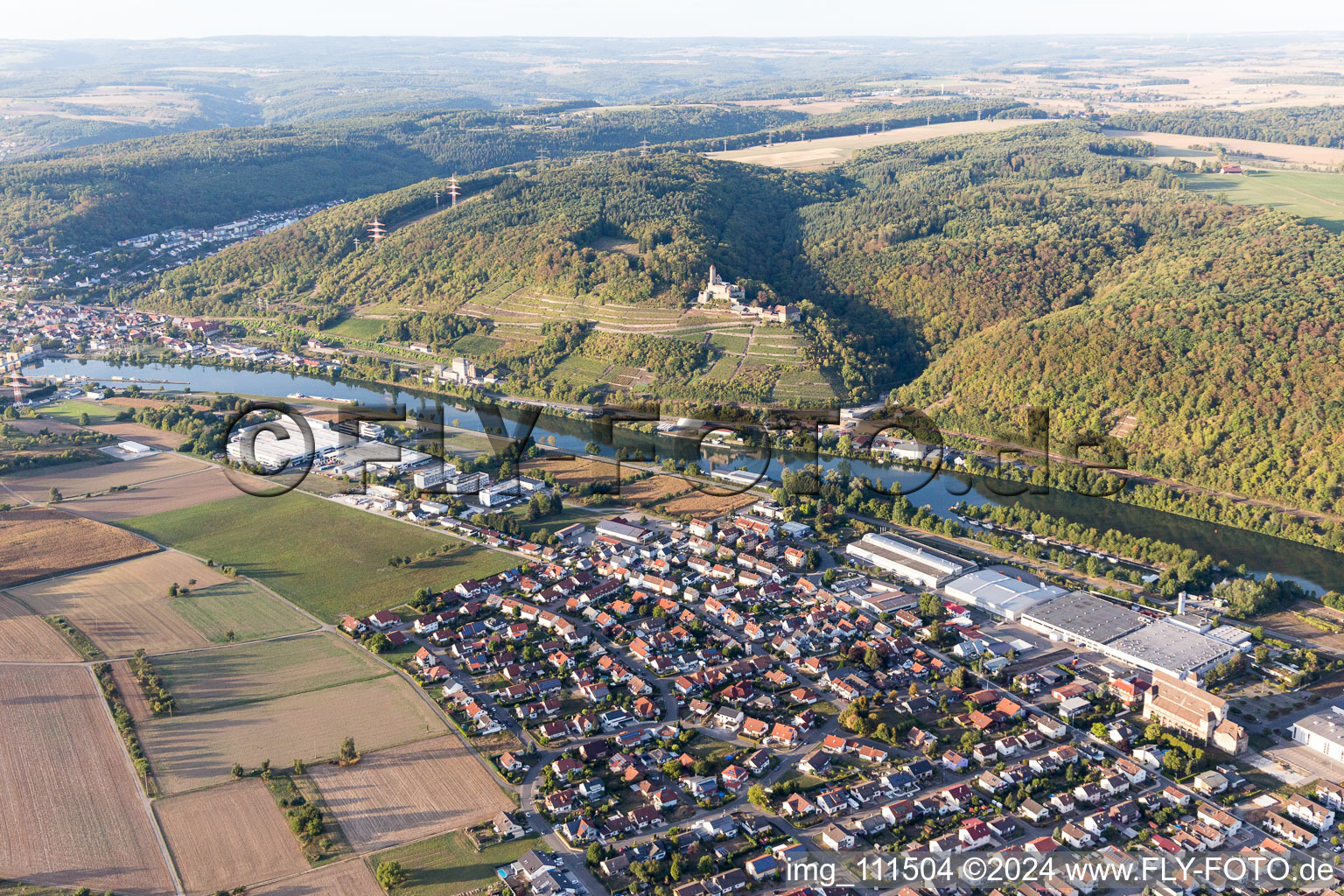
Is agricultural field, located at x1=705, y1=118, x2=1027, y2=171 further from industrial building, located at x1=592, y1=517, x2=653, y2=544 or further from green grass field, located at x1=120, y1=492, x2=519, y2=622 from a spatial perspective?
green grass field, located at x1=120, y1=492, x2=519, y2=622

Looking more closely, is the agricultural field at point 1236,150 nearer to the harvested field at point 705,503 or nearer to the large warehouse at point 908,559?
the harvested field at point 705,503

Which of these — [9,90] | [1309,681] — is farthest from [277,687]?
[9,90]

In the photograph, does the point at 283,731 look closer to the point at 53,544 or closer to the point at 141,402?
the point at 53,544

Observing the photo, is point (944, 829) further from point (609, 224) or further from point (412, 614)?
point (609, 224)

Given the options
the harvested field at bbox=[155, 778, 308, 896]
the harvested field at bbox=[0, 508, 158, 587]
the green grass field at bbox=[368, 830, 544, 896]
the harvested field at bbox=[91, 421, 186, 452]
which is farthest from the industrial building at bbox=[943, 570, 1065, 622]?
the harvested field at bbox=[91, 421, 186, 452]

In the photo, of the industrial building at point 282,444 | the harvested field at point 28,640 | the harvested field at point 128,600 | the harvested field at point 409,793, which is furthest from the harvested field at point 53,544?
the harvested field at point 409,793

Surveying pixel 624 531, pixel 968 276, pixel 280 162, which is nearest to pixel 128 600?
pixel 624 531

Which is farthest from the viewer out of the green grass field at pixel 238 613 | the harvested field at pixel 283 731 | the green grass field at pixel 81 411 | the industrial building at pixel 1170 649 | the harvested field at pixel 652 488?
the green grass field at pixel 81 411
